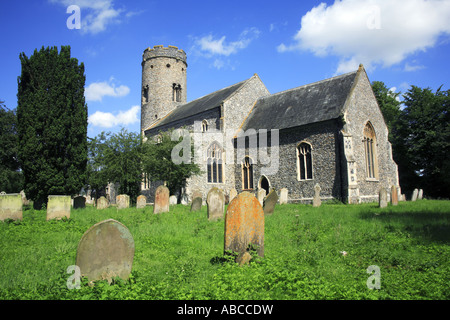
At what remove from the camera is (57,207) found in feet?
33.2

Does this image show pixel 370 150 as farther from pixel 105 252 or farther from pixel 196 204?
pixel 105 252

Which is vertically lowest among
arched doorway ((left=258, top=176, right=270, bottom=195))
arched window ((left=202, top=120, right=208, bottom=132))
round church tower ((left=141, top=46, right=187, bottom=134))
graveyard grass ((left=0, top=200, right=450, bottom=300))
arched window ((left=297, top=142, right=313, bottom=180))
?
graveyard grass ((left=0, top=200, right=450, bottom=300))

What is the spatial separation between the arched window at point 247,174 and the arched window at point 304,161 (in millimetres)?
4042

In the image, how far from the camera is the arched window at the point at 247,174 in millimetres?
22469

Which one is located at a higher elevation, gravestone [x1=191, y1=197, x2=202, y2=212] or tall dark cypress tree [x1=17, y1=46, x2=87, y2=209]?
tall dark cypress tree [x1=17, y1=46, x2=87, y2=209]

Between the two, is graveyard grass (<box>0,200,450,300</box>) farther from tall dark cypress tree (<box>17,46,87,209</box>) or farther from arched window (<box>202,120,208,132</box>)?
arched window (<box>202,120,208,132</box>)

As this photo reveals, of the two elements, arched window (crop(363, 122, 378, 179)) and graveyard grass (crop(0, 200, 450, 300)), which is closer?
graveyard grass (crop(0, 200, 450, 300))

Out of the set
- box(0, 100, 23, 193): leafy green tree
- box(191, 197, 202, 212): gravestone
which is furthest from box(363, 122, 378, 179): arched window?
box(0, 100, 23, 193): leafy green tree

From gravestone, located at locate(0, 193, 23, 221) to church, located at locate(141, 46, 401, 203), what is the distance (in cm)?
1351

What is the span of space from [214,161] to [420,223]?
16399mm

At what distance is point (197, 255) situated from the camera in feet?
20.5

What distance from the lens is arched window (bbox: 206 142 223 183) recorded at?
77.3 ft

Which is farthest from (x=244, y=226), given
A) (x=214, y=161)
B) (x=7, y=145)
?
(x=7, y=145)

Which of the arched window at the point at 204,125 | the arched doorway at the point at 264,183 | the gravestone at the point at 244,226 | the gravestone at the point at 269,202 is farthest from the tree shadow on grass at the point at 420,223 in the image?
the arched window at the point at 204,125
